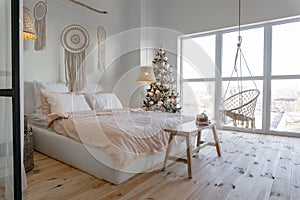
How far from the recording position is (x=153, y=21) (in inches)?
230

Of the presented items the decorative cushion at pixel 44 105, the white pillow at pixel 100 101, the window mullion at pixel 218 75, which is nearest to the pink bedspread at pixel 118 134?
the decorative cushion at pixel 44 105

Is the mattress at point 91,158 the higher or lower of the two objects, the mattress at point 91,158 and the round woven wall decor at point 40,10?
the lower

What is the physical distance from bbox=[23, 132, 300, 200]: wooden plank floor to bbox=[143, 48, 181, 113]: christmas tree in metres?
2.33

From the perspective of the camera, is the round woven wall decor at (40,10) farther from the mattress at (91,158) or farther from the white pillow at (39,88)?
the mattress at (91,158)

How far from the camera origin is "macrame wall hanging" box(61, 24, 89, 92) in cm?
398

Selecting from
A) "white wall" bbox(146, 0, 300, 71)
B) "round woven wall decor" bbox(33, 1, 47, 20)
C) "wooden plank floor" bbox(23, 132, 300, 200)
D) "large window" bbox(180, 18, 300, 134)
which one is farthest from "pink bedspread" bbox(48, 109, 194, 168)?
"white wall" bbox(146, 0, 300, 71)

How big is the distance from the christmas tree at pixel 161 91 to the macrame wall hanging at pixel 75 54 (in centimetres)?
173

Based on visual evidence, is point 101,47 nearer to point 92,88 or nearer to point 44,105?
point 92,88

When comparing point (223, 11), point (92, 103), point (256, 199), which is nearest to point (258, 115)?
point (223, 11)

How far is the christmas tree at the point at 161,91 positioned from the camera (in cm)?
515

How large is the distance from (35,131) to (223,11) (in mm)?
4708

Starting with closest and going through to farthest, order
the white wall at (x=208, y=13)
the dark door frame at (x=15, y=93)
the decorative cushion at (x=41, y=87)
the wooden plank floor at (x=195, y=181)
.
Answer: the dark door frame at (x=15, y=93) < the wooden plank floor at (x=195, y=181) < the decorative cushion at (x=41, y=87) < the white wall at (x=208, y=13)

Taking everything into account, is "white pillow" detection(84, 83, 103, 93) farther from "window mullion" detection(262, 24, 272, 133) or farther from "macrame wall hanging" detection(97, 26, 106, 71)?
"window mullion" detection(262, 24, 272, 133)

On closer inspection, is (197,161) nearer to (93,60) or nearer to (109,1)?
(93,60)
